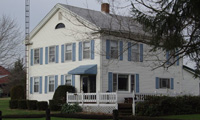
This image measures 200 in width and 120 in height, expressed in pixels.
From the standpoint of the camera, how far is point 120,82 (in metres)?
27.9

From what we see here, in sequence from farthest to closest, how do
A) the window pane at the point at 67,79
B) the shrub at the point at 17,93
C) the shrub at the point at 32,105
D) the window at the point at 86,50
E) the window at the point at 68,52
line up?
the shrub at the point at 17,93, the window at the point at 68,52, the window pane at the point at 67,79, the shrub at the point at 32,105, the window at the point at 86,50

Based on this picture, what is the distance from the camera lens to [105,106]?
23.8 meters

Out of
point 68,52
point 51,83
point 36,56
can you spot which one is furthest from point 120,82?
point 36,56

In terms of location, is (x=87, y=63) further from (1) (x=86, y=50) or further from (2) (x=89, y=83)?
(2) (x=89, y=83)

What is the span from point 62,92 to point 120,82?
4334mm

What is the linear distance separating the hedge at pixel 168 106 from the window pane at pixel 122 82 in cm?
508

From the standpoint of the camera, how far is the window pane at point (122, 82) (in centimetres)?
2784

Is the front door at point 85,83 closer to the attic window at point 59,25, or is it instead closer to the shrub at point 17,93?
the attic window at point 59,25

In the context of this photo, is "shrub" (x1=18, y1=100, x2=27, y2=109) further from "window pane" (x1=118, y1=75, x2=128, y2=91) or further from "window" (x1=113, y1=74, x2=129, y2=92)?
"window pane" (x1=118, y1=75, x2=128, y2=91)

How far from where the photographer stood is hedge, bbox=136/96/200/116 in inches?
873

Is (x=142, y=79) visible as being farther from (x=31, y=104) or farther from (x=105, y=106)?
(x=31, y=104)

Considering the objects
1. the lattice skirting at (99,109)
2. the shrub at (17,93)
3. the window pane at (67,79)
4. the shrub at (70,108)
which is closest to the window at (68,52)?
the window pane at (67,79)

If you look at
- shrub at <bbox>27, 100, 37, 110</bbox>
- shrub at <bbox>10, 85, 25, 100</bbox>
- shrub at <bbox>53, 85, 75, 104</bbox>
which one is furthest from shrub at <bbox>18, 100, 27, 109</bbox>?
shrub at <bbox>53, 85, 75, 104</bbox>

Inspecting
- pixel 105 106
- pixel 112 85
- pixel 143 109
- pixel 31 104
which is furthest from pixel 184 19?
pixel 31 104
